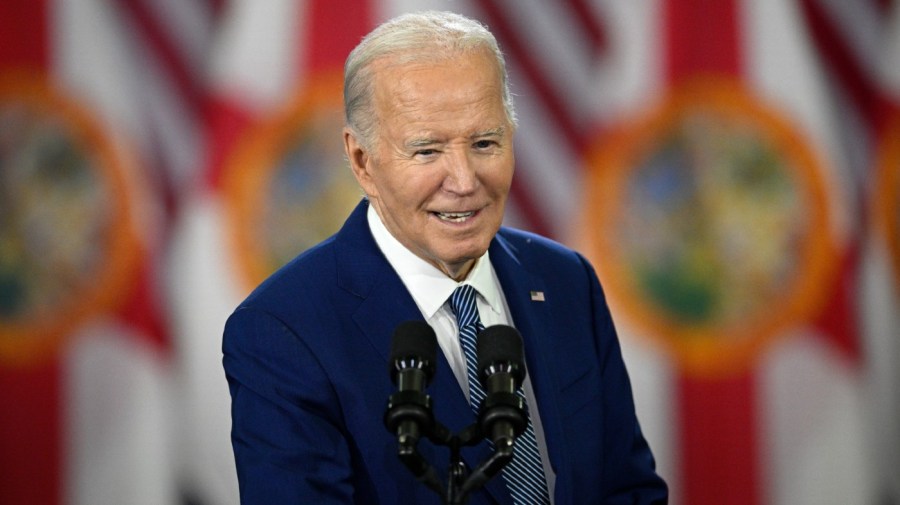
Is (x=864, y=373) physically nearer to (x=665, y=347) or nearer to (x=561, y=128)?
(x=665, y=347)

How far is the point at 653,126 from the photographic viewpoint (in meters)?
2.92

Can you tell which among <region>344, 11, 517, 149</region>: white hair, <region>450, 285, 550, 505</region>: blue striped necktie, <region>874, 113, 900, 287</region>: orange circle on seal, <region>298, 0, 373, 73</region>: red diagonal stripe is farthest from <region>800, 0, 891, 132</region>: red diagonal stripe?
<region>450, 285, 550, 505</region>: blue striped necktie

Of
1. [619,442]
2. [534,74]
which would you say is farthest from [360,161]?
[534,74]

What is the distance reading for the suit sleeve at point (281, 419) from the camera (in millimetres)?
1479

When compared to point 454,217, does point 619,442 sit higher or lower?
lower

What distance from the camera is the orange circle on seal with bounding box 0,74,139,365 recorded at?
279 cm

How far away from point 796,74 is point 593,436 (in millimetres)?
1612

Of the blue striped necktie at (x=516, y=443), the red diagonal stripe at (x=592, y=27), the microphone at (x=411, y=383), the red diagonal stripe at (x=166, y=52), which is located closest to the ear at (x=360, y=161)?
the blue striped necktie at (x=516, y=443)

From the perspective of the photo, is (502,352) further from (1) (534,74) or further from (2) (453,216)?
(1) (534,74)

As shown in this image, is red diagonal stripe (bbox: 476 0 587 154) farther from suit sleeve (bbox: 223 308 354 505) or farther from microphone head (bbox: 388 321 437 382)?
microphone head (bbox: 388 321 437 382)

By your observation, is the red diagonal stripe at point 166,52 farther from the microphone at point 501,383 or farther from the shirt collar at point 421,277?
the microphone at point 501,383

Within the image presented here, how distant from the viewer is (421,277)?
1716mm

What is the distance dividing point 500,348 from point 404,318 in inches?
15.7

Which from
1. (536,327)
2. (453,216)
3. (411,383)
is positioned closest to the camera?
(411,383)
